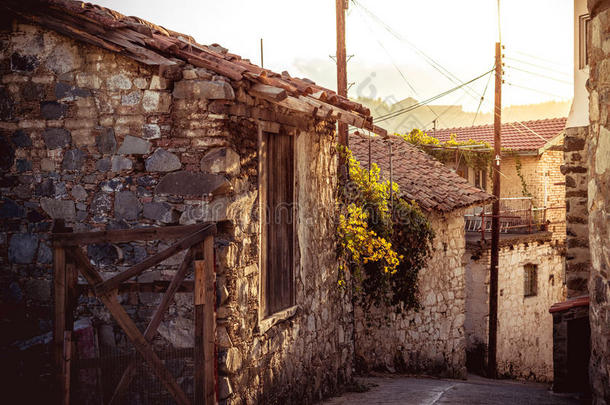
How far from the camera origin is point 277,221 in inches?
259

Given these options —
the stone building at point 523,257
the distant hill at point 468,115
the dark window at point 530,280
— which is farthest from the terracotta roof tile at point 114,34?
the distant hill at point 468,115

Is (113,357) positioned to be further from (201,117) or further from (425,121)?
(425,121)

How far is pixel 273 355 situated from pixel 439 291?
6623 mm

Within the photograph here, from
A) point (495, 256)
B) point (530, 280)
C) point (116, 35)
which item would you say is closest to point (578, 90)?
point (495, 256)

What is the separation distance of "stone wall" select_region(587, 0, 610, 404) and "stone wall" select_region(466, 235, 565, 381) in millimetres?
9678

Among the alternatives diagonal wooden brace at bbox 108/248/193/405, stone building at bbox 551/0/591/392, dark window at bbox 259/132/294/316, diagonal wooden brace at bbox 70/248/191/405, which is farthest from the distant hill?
diagonal wooden brace at bbox 70/248/191/405

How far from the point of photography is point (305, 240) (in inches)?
284

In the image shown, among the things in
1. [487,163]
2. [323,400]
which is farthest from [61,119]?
[487,163]

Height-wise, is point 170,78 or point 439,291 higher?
point 170,78

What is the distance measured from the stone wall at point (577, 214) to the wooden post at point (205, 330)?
223 inches

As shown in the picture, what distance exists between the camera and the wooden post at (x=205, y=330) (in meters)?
4.63

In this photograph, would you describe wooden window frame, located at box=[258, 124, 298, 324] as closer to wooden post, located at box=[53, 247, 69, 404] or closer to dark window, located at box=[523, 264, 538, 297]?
wooden post, located at box=[53, 247, 69, 404]

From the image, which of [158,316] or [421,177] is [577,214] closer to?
[421,177]

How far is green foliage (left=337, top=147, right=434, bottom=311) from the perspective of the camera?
865 centimetres
